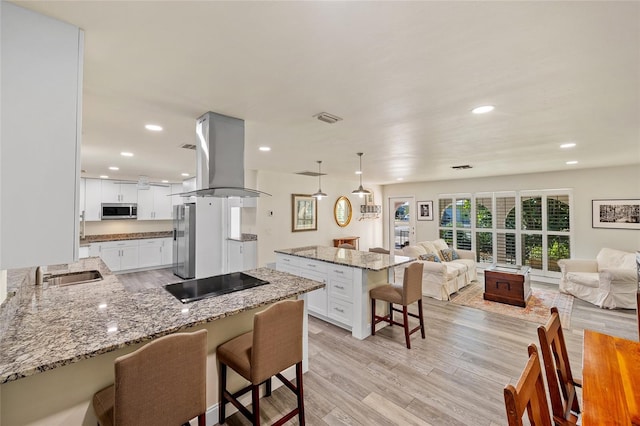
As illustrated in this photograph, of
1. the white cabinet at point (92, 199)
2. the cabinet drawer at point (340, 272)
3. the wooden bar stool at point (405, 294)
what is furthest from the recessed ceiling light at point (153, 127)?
the white cabinet at point (92, 199)

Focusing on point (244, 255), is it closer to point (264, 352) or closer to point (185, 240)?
point (185, 240)

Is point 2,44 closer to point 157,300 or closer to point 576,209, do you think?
point 157,300

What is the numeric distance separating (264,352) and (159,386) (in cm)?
60

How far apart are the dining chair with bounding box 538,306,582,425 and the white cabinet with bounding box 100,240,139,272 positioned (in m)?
7.78

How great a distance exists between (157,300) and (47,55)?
148cm

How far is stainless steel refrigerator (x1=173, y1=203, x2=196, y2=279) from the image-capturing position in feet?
19.9

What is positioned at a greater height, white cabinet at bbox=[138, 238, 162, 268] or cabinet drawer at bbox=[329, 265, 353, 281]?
cabinet drawer at bbox=[329, 265, 353, 281]

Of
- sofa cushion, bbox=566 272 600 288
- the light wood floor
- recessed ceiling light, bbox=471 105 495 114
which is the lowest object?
the light wood floor

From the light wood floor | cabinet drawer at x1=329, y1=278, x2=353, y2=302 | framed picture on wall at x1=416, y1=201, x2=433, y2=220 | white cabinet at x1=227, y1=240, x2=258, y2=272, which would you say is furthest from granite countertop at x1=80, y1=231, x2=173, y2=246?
framed picture on wall at x1=416, y1=201, x2=433, y2=220

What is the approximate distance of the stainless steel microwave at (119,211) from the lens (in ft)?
21.7

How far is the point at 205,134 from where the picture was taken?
98.3 inches

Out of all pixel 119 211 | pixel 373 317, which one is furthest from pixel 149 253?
pixel 373 317

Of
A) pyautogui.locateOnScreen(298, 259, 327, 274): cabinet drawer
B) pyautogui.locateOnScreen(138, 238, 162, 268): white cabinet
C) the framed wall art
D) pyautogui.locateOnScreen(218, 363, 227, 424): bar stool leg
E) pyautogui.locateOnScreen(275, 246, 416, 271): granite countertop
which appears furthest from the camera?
pyautogui.locateOnScreen(138, 238, 162, 268): white cabinet

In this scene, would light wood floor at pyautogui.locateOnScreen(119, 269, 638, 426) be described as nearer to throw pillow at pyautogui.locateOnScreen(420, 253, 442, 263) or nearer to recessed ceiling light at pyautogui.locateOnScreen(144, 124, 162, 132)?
throw pillow at pyautogui.locateOnScreen(420, 253, 442, 263)
